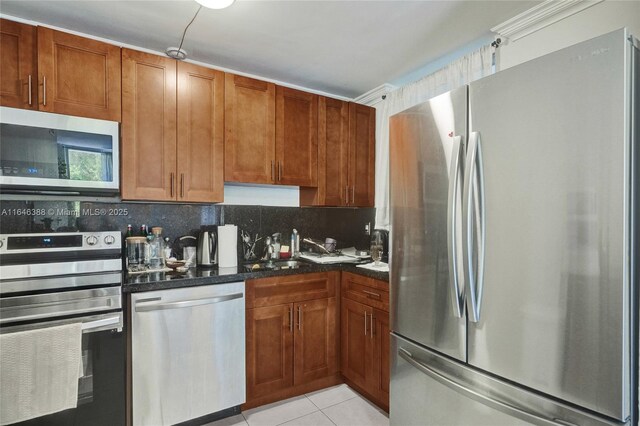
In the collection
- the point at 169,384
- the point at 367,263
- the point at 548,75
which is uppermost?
the point at 548,75

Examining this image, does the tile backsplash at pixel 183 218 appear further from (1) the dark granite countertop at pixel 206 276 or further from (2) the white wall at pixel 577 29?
(2) the white wall at pixel 577 29

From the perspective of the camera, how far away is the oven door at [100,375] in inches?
63.6

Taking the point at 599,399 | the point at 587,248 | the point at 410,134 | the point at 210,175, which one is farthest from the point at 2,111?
the point at 599,399

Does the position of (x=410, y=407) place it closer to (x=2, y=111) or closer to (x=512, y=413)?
(x=512, y=413)

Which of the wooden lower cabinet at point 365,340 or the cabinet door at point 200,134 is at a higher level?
the cabinet door at point 200,134

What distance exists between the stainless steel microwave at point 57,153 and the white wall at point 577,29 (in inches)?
100.0

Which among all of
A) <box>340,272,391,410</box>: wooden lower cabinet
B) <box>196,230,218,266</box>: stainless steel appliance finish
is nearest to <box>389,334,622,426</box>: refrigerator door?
<box>340,272,391,410</box>: wooden lower cabinet

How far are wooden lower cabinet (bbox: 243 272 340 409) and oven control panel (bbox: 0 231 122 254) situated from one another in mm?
850

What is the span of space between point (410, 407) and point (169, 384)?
1354 mm

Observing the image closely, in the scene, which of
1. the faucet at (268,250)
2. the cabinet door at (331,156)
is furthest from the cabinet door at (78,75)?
the cabinet door at (331,156)

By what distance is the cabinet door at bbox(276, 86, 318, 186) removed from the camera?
102 inches

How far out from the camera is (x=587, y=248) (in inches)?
39.7

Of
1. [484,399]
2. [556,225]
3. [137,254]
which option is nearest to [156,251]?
[137,254]

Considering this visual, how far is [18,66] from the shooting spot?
1753mm
